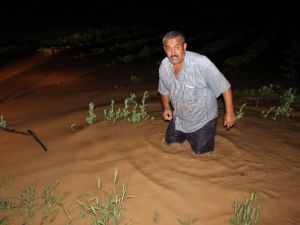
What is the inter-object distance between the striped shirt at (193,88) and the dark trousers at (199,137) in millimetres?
69

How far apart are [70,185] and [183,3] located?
42.0 metres

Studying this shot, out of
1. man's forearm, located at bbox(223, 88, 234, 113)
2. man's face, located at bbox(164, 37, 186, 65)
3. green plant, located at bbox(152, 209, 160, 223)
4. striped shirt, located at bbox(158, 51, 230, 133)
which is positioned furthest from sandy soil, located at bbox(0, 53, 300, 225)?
man's face, located at bbox(164, 37, 186, 65)

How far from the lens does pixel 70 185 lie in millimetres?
4141

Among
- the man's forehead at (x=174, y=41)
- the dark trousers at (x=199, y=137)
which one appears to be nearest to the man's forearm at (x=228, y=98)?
the dark trousers at (x=199, y=137)

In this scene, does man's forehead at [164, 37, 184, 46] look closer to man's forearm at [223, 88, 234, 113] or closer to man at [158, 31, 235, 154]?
man at [158, 31, 235, 154]

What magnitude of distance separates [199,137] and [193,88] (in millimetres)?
690

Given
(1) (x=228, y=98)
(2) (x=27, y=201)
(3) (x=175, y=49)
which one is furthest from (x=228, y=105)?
(2) (x=27, y=201)

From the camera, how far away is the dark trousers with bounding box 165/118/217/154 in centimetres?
448

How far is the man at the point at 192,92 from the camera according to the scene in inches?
158

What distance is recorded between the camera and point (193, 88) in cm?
419

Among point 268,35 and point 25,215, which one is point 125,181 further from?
point 268,35

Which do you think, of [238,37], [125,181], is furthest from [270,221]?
[238,37]

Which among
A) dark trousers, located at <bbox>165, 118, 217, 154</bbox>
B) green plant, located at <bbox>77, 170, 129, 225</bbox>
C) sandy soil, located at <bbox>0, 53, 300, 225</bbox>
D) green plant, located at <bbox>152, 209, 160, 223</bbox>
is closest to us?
green plant, located at <bbox>77, 170, 129, 225</bbox>

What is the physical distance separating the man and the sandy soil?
0.30 metres
